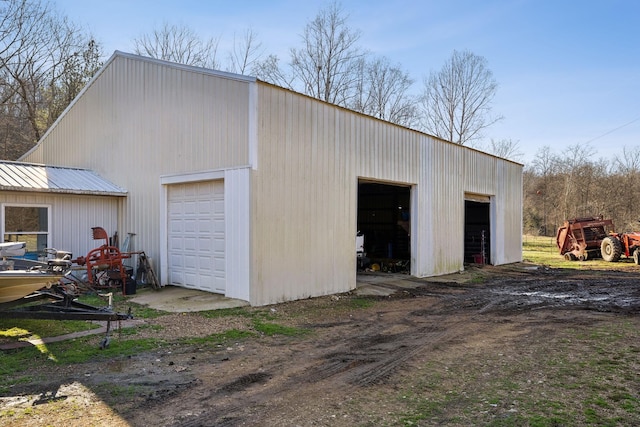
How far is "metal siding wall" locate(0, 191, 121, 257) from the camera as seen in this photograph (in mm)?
11000

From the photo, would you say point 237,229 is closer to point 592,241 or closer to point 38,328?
point 38,328

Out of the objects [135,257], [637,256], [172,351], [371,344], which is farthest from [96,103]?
[637,256]

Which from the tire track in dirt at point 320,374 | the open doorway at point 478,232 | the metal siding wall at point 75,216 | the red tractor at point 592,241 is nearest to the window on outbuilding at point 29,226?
the metal siding wall at point 75,216

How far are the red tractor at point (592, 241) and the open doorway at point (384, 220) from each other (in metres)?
7.84

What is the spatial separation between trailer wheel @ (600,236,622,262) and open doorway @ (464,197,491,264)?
529 centimetres

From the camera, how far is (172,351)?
601 cm

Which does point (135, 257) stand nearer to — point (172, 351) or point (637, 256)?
point (172, 351)

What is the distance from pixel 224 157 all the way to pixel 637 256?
1743 cm

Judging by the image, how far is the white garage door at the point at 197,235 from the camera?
9773 mm

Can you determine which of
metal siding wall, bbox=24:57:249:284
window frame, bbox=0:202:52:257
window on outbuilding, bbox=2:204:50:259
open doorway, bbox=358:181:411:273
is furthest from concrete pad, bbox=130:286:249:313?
open doorway, bbox=358:181:411:273

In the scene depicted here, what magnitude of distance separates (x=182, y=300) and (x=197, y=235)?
1561mm

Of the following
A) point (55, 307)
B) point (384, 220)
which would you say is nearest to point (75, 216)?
point (55, 307)

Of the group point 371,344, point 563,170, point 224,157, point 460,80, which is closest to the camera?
point 371,344

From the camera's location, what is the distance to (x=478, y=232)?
19359 mm
